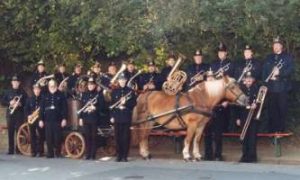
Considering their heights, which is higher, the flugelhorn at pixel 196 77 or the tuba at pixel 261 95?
the flugelhorn at pixel 196 77

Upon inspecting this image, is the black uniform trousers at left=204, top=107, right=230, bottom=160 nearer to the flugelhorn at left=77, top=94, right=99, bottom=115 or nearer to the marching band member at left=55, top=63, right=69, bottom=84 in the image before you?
the flugelhorn at left=77, top=94, right=99, bottom=115

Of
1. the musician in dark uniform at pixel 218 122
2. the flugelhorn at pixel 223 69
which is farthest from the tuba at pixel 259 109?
the flugelhorn at pixel 223 69

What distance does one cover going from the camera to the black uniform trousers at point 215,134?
15.5m

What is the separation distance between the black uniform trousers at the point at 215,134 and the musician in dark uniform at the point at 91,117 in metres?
2.57

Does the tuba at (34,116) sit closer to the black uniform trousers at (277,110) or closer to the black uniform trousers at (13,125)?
the black uniform trousers at (13,125)

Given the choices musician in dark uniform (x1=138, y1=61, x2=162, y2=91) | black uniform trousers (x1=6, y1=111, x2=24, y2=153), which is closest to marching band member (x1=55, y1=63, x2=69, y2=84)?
black uniform trousers (x1=6, y1=111, x2=24, y2=153)

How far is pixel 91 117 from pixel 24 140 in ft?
8.20

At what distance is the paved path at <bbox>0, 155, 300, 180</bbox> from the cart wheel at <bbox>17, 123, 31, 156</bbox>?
69.6 inches

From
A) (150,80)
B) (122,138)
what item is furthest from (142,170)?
(150,80)

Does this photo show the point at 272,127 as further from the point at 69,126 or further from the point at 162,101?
the point at 69,126

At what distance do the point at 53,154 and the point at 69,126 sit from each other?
2.52 feet

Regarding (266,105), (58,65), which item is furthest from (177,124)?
(58,65)

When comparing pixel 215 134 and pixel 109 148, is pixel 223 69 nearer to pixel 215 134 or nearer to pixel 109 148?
pixel 215 134

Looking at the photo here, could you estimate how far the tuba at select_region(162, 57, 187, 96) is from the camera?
15547 millimetres
